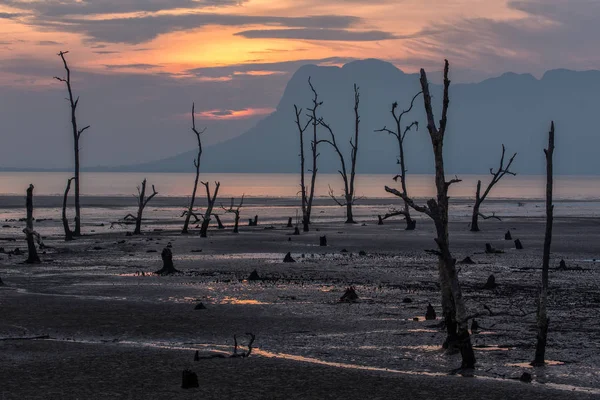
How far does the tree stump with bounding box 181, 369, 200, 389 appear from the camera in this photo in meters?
11.9

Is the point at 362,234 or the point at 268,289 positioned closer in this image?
the point at 268,289

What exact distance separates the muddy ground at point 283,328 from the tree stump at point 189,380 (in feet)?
0.40

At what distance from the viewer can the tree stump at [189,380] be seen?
39.2 ft

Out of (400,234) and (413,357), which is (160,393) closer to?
(413,357)

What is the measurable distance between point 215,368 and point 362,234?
35.5 metres

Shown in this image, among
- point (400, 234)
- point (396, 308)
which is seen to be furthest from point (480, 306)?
point (400, 234)

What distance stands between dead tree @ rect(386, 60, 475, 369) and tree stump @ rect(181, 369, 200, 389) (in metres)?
3.91

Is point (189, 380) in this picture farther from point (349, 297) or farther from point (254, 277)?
point (254, 277)

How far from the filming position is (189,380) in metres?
12.0

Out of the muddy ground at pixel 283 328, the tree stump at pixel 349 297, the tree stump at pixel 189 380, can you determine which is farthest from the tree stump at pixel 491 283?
the tree stump at pixel 189 380

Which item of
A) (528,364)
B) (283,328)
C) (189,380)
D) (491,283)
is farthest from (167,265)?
(528,364)

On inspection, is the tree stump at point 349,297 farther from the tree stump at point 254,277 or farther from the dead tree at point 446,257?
the dead tree at point 446,257

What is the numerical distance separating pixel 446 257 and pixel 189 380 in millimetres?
4380

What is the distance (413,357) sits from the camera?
13977 millimetres
